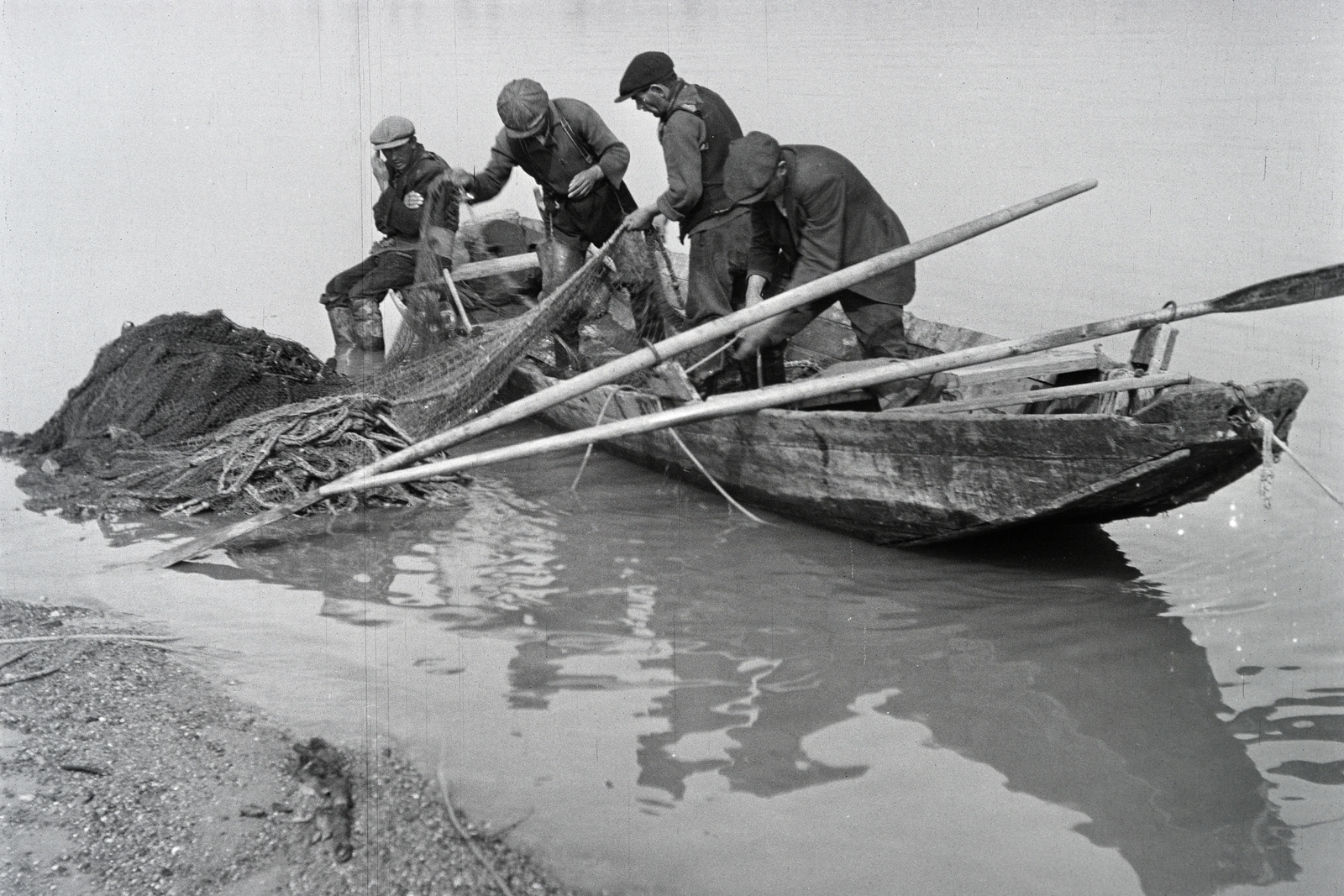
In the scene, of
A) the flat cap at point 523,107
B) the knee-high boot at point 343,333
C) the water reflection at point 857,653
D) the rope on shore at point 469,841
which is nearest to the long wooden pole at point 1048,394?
the water reflection at point 857,653

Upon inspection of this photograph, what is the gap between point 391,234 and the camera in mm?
9164

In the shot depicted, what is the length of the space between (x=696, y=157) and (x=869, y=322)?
138 centimetres

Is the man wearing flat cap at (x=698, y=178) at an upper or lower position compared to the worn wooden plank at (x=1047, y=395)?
upper

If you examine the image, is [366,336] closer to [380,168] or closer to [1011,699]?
[380,168]

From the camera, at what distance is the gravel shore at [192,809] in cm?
375

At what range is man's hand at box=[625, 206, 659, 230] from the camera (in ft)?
23.6

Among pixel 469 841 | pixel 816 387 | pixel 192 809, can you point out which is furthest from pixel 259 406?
pixel 469 841

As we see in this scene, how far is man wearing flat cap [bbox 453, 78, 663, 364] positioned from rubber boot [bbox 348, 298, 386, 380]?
4.87ft

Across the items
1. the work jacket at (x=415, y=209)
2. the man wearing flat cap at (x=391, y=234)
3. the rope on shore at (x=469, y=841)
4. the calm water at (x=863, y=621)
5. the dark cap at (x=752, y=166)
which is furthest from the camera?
the man wearing flat cap at (x=391, y=234)

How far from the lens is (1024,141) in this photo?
13180 mm

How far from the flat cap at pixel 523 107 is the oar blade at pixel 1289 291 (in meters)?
4.08

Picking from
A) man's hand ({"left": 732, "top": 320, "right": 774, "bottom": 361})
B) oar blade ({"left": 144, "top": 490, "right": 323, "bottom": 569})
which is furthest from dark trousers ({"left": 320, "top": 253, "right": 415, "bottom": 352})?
man's hand ({"left": 732, "top": 320, "right": 774, "bottom": 361})

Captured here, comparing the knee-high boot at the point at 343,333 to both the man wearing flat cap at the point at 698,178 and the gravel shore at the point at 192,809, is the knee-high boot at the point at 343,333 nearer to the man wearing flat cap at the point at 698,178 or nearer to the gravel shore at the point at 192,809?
the man wearing flat cap at the point at 698,178

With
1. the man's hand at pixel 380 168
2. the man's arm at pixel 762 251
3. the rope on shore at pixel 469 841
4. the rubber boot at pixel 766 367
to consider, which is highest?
the man's hand at pixel 380 168
